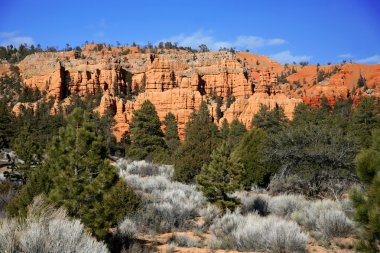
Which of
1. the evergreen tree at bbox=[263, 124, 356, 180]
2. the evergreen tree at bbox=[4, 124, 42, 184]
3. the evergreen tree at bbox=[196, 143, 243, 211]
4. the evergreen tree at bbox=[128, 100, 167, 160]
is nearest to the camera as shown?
the evergreen tree at bbox=[196, 143, 243, 211]

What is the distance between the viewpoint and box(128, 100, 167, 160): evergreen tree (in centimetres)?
4541

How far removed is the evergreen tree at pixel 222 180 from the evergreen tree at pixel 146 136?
28859 mm

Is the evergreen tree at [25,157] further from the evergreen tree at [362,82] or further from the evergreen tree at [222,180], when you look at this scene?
the evergreen tree at [362,82]

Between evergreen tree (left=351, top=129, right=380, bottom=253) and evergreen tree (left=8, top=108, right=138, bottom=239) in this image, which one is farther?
evergreen tree (left=8, top=108, right=138, bottom=239)

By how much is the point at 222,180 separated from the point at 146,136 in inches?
1262

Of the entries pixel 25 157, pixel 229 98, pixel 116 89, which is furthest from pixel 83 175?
pixel 116 89

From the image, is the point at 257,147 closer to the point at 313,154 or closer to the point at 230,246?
the point at 313,154

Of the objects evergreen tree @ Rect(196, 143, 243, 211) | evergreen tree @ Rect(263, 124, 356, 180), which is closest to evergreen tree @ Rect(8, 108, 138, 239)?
evergreen tree @ Rect(196, 143, 243, 211)

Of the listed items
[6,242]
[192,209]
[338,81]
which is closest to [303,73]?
[338,81]

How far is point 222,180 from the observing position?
15.5m

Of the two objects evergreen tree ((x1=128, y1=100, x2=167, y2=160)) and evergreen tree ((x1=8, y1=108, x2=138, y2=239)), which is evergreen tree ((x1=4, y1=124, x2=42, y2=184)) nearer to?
evergreen tree ((x1=8, y1=108, x2=138, y2=239))

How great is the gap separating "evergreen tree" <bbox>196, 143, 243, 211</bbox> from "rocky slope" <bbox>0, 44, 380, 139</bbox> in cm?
7087

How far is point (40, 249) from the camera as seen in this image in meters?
5.74

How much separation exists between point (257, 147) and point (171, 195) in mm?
9405
